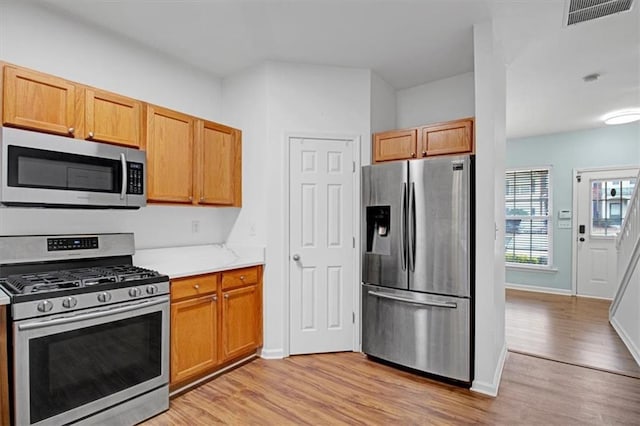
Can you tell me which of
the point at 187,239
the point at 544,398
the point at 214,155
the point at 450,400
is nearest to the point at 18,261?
the point at 187,239

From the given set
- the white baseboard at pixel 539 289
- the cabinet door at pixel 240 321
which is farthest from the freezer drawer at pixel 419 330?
the white baseboard at pixel 539 289

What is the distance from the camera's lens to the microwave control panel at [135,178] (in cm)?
247

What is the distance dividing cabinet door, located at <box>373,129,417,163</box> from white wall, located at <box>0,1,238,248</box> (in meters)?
1.55

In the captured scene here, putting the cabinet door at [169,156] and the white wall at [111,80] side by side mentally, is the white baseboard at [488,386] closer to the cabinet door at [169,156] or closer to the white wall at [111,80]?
the white wall at [111,80]

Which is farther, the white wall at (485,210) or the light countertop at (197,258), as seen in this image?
the light countertop at (197,258)

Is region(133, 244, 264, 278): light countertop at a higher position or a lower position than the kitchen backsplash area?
lower

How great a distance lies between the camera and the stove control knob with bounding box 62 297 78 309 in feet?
5.99

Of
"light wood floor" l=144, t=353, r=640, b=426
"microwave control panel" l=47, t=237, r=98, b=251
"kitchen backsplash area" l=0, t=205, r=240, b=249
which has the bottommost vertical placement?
"light wood floor" l=144, t=353, r=640, b=426

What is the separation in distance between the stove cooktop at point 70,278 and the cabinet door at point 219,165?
2.97 feet

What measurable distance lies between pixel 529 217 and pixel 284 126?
16.9 ft

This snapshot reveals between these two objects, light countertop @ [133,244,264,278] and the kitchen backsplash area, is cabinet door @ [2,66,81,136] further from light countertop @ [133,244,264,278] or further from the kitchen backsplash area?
light countertop @ [133,244,264,278]

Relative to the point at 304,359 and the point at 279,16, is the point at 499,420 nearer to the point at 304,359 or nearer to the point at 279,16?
the point at 304,359

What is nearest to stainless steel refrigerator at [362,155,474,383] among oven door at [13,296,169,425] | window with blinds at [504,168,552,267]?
oven door at [13,296,169,425]

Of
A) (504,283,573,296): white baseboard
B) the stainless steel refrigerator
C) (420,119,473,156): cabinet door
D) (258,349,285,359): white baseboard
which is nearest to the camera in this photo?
the stainless steel refrigerator
